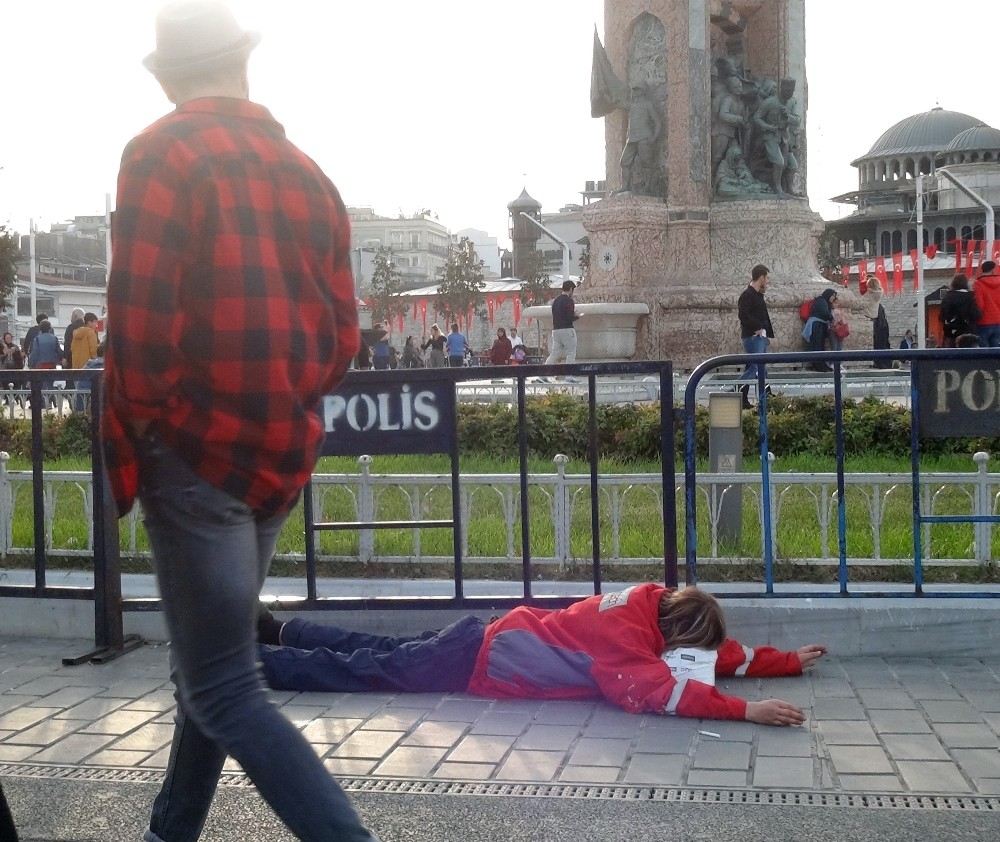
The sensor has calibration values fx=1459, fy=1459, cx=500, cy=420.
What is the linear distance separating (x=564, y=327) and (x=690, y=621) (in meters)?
14.9

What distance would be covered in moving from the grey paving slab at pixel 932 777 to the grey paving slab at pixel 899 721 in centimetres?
40

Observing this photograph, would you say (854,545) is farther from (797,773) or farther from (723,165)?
(723,165)

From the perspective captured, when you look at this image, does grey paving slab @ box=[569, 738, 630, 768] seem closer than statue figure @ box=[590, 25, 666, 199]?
Yes

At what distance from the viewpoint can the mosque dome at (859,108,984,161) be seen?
102 m

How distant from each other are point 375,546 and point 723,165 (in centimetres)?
1440

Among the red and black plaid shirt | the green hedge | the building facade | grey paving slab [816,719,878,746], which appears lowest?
grey paving slab [816,719,878,746]

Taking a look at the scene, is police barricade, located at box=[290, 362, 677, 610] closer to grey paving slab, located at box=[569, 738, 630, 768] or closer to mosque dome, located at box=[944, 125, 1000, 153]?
grey paving slab, located at box=[569, 738, 630, 768]

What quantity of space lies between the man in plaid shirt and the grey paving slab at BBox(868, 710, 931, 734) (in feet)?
8.12

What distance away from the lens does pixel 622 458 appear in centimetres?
1177

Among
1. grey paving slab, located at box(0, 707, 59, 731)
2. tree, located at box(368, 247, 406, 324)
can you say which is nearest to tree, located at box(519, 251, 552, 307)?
tree, located at box(368, 247, 406, 324)

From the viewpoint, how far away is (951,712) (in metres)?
4.98

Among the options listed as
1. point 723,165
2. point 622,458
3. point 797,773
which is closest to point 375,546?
point 797,773

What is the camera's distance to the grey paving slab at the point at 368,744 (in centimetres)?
450

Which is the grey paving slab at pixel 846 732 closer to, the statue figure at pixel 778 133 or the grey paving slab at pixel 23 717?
the grey paving slab at pixel 23 717
